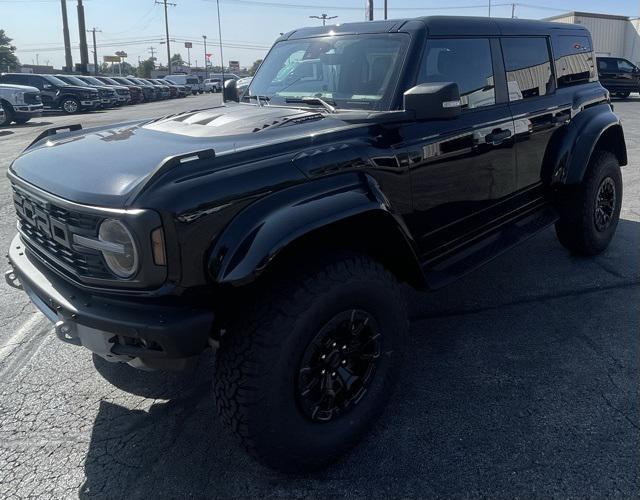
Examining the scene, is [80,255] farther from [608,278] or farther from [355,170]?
[608,278]

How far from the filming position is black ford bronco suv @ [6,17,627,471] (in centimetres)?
202

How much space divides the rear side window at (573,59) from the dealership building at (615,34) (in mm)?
42391

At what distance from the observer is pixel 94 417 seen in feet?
9.12

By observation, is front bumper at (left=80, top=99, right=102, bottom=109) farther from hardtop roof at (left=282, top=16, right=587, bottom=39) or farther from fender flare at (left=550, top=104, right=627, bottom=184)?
fender flare at (left=550, top=104, right=627, bottom=184)

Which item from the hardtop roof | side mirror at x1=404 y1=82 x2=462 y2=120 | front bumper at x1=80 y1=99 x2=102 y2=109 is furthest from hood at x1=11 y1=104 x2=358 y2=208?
front bumper at x1=80 y1=99 x2=102 y2=109

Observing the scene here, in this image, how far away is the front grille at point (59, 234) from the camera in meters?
2.10

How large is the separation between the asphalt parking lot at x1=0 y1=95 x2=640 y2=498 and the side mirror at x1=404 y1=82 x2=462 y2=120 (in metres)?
1.44

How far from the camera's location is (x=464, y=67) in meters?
3.40

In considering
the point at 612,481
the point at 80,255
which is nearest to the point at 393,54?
the point at 80,255

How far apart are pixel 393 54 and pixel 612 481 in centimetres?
238

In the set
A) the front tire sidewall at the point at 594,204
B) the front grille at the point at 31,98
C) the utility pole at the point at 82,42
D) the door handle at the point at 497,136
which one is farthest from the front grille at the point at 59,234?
the utility pole at the point at 82,42

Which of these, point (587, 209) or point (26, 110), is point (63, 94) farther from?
point (587, 209)

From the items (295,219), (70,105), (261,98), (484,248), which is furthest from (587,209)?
(70,105)

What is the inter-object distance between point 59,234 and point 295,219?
3.29ft
